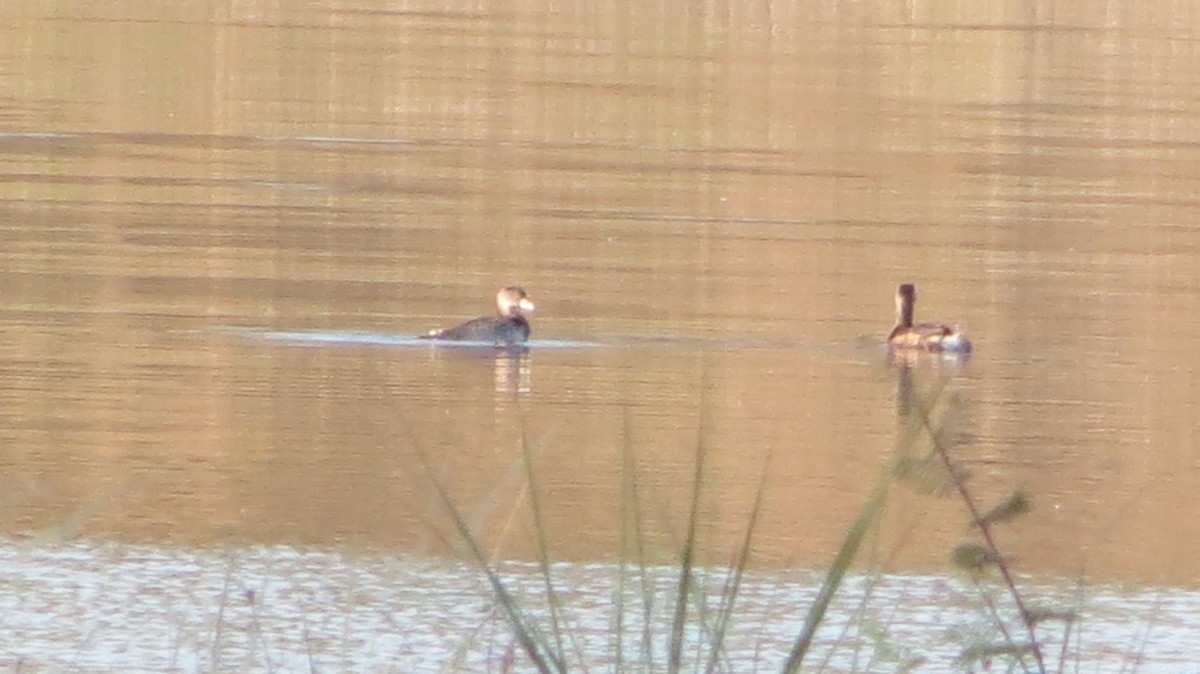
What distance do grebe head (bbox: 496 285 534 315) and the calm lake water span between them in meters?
0.23

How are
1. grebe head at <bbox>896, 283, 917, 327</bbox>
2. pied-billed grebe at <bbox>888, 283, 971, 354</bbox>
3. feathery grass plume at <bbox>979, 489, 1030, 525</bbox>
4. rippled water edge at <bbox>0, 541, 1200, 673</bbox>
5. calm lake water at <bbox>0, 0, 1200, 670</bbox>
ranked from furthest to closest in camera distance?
grebe head at <bbox>896, 283, 917, 327</bbox> < pied-billed grebe at <bbox>888, 283, 971, 354</bbox> < calm lake water at <bbox>0, 0, 1200, 670</bbox> < rippled water edge at <bbox>0, 541, 1200, 673</bbox> < feathery grass plume at <bbox>979, 489, 1030, 525</bbox>

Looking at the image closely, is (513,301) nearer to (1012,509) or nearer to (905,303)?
(905,303)

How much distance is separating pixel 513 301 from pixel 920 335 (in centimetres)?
195

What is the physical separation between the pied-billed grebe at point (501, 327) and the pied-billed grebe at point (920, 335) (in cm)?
175

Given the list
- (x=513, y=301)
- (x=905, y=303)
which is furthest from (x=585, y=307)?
(x=905, y=303)

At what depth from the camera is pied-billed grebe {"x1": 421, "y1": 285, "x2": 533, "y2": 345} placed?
14172mm

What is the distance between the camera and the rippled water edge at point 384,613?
7.64m

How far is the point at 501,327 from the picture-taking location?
46.7 feet

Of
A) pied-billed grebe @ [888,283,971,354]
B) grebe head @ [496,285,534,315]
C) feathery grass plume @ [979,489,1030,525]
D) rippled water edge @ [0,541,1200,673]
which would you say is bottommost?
rippled water edge @ [0,541,1200,673]

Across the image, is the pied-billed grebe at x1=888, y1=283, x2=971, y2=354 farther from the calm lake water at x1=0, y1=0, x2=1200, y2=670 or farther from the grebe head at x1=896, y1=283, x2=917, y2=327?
the calm lake water at x1=0, y1=0, x2=1200, y2=670

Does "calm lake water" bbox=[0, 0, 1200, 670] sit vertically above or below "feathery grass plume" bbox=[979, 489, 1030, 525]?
below

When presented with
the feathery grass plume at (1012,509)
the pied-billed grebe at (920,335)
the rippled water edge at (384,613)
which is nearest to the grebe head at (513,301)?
the pied-billed grebe at (920,335)

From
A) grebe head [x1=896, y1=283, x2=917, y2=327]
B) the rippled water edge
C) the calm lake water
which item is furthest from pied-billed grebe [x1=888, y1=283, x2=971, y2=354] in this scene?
the rippled water edge

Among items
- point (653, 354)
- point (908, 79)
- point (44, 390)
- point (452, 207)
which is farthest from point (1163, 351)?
point (908, 79)
